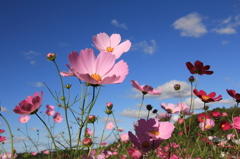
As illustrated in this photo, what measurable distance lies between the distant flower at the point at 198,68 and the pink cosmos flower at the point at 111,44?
532mm

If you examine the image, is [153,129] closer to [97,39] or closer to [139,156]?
[139,156]

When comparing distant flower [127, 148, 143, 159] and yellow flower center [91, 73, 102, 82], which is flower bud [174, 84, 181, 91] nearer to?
distant flower [127, 148, 143, 159]

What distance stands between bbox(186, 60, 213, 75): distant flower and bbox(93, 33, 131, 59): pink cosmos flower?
53 centimetres

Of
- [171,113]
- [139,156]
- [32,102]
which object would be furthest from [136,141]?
[171,113]

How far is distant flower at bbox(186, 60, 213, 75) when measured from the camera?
1.50 m

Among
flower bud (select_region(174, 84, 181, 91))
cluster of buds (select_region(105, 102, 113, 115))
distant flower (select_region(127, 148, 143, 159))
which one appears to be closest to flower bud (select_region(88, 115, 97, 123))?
distant flower (select_region(127, 148, 143, 159))

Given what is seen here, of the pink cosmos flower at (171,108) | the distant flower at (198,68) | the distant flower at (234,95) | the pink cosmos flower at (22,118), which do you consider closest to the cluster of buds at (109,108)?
the pink cosmos flower at (171,108)

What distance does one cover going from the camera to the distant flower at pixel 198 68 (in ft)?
4.91

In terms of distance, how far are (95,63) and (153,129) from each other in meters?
0.33

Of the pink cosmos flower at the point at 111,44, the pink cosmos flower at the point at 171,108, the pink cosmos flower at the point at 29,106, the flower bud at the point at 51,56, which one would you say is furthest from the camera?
the pink cosmos flower at the point at 171,108

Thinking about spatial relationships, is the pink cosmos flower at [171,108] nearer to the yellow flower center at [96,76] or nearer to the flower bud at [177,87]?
the flower bud at [177,87]

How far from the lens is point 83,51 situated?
0.85 metres

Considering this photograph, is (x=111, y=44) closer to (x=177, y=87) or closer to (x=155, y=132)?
(x=155, y=132)

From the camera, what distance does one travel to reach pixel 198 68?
→ 1.52m
